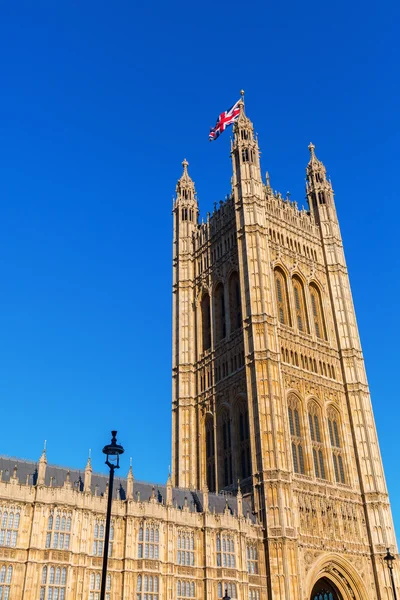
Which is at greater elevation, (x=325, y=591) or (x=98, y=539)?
(x=98, y=539)

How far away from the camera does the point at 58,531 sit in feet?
147

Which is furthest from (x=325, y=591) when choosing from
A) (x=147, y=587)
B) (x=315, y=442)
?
(x=147, y=587)

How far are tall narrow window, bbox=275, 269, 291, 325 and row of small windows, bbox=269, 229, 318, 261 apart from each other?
3.97 metres

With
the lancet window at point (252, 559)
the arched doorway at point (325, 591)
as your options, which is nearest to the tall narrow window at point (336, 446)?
the arched doorway at point (325, 591)

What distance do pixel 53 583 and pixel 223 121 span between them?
55798mm

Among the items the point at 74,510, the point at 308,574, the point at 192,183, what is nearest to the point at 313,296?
the point at 192,183

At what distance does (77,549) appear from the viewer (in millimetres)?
44906

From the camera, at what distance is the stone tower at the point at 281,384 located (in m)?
58.3

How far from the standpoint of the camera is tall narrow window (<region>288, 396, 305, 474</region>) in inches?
2432

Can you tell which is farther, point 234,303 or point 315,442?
point 234,303

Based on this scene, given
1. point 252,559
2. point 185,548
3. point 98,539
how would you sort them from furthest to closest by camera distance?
point 252,559 < point 185,548 < point 98,539

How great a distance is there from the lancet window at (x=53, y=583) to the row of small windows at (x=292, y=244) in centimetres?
4371

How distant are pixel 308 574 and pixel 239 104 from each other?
55.7 metres

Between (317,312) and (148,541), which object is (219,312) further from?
(148,541)
